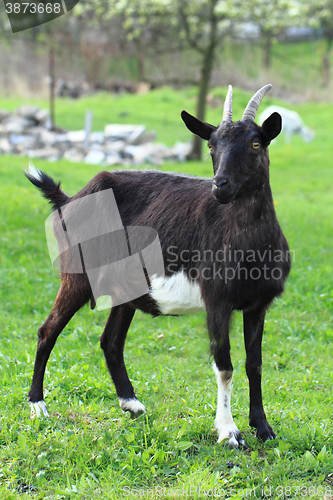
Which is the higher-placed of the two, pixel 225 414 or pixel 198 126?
pixel 198 126

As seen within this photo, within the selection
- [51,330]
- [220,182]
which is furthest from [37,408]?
[220,182]

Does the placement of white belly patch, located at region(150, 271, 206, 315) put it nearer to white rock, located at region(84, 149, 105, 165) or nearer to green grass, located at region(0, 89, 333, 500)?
green grass, located at region(0, 89, 333, 500)

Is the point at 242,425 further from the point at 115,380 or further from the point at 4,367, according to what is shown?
Answer: the point at 4,367

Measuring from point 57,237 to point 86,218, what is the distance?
0.30 meters

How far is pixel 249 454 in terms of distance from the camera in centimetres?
323

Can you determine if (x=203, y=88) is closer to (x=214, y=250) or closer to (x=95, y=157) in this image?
(x=95, y=157)

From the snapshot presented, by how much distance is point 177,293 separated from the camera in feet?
11.2

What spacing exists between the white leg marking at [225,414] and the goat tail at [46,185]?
1.70 meters

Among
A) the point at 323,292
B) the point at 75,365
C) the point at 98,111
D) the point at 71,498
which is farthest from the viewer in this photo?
the point at 98,111

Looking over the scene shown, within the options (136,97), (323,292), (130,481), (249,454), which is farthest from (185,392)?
(136,97)

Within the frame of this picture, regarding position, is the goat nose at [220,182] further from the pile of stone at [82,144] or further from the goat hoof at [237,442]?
the pile of stone at [82,144]

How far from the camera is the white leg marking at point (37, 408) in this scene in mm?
3562

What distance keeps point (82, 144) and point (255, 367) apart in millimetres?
13121

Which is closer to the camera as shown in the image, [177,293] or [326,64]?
[177,293]
